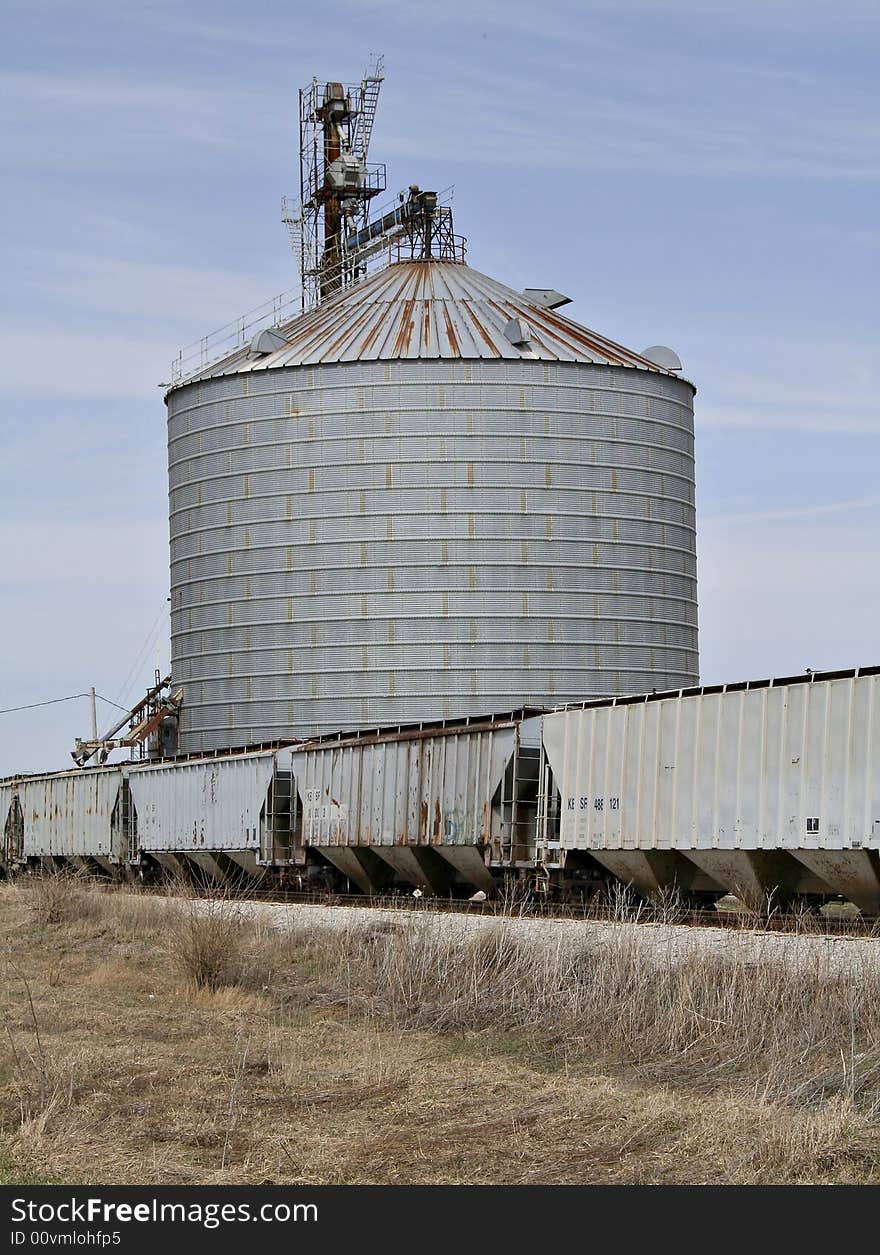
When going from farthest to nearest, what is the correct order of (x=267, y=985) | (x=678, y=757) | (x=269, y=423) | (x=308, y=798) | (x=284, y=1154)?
(x=269, y=423) < (x=308, y=798) < (x=678, y=757) < (x=267, y=985) < (x=284, y=1154)

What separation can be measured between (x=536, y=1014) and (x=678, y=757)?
8.18 metres

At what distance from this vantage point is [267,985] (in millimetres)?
20156

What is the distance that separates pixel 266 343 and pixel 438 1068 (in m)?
41.1

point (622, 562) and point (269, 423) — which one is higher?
point (269, 423)

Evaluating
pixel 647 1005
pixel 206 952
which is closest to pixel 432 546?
pixel 206 952

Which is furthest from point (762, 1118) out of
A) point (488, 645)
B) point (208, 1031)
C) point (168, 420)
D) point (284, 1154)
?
point (168, 420)

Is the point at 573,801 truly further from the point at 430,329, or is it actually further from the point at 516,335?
the point at 430,329

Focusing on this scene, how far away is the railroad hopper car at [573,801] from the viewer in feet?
70.5

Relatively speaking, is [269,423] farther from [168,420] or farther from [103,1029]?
[103,1029]

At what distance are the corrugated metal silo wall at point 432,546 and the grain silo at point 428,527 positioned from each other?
65 mm

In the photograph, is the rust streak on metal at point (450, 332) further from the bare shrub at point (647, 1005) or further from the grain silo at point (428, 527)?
the bare shrub at point (647, 1005)

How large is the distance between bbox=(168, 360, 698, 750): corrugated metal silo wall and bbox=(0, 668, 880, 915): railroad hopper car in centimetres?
728

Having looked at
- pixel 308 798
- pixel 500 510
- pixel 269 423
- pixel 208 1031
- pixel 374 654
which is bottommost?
pixel 208 1031

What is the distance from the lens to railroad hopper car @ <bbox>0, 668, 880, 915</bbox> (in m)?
21.5
